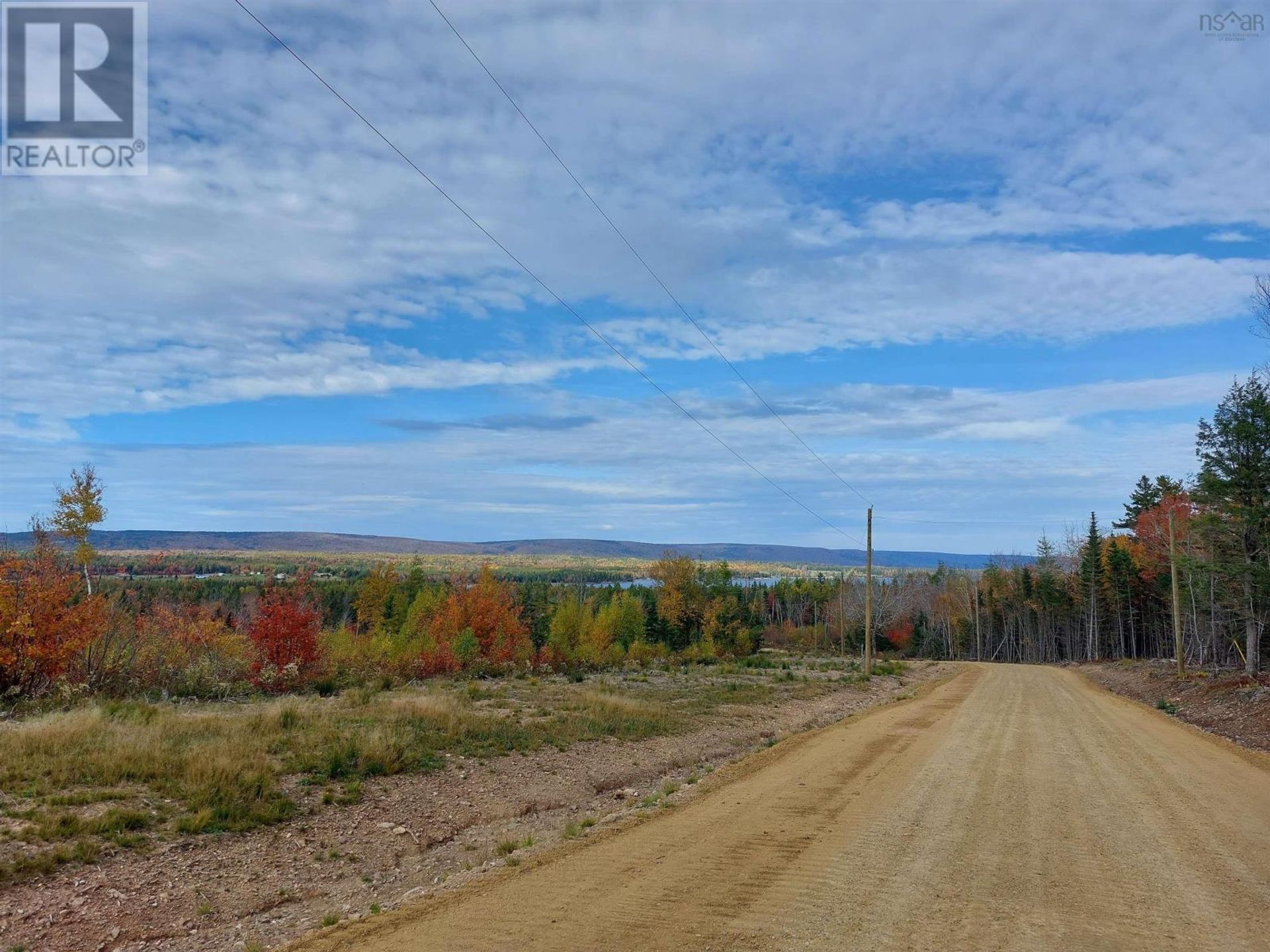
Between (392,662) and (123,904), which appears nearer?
(123,904)

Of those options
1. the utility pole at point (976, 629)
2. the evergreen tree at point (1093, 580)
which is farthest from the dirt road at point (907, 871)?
the utility pole at point (976, 629)

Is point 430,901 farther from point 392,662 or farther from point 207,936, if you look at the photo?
point 392,662

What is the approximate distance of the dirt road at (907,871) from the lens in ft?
20.3

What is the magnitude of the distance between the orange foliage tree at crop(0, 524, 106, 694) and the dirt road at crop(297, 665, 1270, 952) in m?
14.1

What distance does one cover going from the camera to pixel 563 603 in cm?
8362

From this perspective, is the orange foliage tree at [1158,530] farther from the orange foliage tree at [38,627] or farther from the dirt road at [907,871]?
the orange foliage tree at [38,627]

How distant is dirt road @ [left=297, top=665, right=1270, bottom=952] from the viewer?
20.3 ft

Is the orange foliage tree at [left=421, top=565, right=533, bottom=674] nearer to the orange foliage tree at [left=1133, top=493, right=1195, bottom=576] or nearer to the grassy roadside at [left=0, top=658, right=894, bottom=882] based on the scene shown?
the grassy roadside at [left=0, top=658, right=894, bottom=882]

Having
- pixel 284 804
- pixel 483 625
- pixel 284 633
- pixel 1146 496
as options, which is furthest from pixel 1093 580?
pixel 284 804

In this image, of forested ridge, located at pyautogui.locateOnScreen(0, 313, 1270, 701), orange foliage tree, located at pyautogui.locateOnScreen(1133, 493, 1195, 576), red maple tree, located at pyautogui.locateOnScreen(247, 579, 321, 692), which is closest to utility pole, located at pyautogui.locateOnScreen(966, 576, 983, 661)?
forested ridge, located at pyautogui.locateOnScreen(0, 313, 1270, 701)

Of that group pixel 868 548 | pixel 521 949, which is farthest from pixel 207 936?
Result: pixel 868 548

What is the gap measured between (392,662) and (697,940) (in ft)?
83.8

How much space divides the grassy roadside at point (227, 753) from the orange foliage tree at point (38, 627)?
10.4ft

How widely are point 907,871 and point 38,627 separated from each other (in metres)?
18.0
